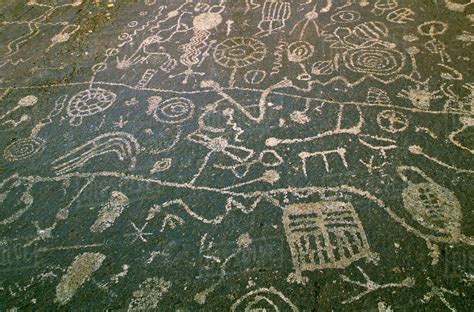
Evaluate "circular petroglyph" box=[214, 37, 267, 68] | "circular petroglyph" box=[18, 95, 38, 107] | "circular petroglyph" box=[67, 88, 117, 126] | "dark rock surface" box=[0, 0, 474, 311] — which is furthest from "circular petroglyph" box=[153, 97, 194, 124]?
"circular petroglyph" box=[18, 95, 38, 107]

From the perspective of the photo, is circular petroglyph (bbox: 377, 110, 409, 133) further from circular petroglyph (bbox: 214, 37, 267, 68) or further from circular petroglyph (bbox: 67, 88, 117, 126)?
circular petroglyph (bbox: 67, 88, 117, 126)

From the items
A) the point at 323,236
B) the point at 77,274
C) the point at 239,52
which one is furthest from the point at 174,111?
the point at 323,236

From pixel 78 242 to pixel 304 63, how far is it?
71.1 inches

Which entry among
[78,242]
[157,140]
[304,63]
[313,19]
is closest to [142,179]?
[157,140]

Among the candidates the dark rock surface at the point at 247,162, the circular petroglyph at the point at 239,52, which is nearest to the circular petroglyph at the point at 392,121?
the dark rock surface at the point at 247,162

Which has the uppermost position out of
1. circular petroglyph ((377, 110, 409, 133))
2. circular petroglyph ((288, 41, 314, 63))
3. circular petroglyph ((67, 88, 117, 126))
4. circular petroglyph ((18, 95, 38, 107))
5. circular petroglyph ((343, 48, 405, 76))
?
circular petroglyph ((18, 95, 38, 107))

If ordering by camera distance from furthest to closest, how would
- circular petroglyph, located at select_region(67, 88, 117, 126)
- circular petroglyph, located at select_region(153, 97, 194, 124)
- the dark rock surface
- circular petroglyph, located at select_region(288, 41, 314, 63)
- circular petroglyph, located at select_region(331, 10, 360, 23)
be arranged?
circular petroglyph, located at select_region(331, 10, 360, 23), circular petroglyph, located at select_region(288, 41, 314, 63), circular petroglyph, located at select_region(67, 88, 117, 126), circular petroglyph, located at select_region(153, 97, 194, 124), the dark rock surface

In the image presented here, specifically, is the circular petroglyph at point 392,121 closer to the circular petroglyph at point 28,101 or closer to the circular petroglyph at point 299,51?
the circular petroglyph at point 299,51

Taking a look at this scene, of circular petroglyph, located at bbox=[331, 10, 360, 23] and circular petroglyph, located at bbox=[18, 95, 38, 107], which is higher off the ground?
circular petroglyph, located at bbox=[18, 95, 38, 107]

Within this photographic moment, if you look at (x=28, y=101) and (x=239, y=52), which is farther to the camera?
(x=239, y=52)

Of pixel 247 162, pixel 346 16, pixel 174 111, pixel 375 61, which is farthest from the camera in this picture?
pixel 346 16

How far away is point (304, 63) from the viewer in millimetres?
2830

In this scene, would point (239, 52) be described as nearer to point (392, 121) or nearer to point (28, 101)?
point (392, 121)

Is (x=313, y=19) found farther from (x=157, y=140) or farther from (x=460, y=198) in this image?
(x=460, y=198)
